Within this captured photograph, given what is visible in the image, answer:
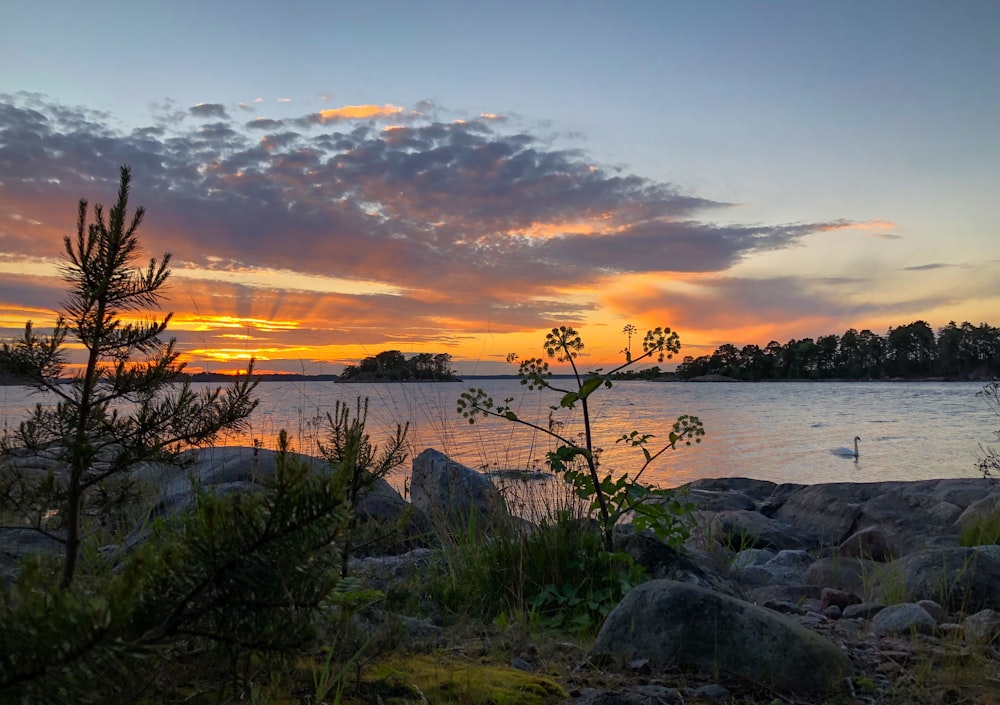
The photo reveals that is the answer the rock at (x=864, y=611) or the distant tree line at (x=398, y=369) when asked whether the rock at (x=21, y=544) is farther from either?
the rock at (x=864, y=611)

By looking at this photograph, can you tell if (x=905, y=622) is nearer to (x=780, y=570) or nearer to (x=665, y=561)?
(x=665, y=561)

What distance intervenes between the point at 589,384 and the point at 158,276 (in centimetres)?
318

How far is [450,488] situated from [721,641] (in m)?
5.14

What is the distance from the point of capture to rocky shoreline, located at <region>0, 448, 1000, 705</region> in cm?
348

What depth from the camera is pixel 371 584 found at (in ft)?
17.9

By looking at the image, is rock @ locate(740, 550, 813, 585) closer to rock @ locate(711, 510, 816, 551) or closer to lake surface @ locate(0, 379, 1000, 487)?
rock @ locate(711, 510, 816, 551)

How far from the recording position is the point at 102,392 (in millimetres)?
2467

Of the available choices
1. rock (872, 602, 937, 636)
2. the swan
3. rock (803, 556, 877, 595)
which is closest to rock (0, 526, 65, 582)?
rock (872, 602, 937, 636)

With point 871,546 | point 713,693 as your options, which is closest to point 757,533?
point 871,546

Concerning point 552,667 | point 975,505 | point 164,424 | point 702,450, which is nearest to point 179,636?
point 164,424

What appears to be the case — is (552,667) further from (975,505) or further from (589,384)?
(975,505)

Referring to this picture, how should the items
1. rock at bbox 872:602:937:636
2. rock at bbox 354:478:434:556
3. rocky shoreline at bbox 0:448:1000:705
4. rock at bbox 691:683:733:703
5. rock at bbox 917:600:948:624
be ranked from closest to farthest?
rock at bbox 691:683:733:703
rocky shoreline at bbox 0:448:1000:705
rock at bbox 872:602:937:636
rock at bbox 917:600:948:624
rock at bbox 354:478:434:556

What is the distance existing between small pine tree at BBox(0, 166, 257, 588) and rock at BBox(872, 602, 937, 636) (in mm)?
4351

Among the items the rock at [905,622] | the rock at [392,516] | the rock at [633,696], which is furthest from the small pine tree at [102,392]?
the rock at [905,622]
